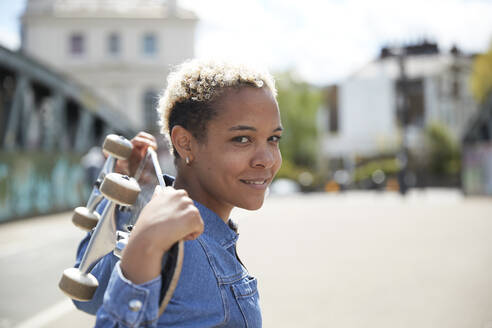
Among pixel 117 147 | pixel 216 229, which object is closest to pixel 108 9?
pixel 117 147

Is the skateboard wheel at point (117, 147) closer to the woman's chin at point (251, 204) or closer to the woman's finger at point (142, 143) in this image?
the woman's finger at point (142, 143)

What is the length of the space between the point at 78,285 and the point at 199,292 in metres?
0.27

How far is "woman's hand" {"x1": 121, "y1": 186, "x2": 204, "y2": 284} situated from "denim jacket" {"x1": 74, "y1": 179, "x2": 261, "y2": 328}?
1.0 inches

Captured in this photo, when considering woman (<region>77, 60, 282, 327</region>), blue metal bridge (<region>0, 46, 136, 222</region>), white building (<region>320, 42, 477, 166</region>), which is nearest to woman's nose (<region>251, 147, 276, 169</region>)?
woman (<region>77, 60, 282, 327</region>)

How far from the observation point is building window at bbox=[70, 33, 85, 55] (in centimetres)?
4156

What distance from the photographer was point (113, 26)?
41.8 meters

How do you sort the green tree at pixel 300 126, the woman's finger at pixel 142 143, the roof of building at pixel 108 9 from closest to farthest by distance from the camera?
the woman's finger at pixel 142 143, the roof of building at pixel 108 9, the green tree at pixel 300 126

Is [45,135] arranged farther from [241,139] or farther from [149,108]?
[149,108]

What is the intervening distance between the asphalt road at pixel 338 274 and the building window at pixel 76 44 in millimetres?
31114

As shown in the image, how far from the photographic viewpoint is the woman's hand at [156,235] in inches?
41.8

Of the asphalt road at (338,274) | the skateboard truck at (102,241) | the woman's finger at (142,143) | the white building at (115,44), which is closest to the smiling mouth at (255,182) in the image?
the skateboard truck at (102,241)

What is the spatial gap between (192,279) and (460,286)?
19.1 feet

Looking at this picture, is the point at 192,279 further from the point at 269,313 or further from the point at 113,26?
the point at 113,26

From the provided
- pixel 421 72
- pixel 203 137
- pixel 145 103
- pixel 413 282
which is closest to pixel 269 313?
pixel 413 282
